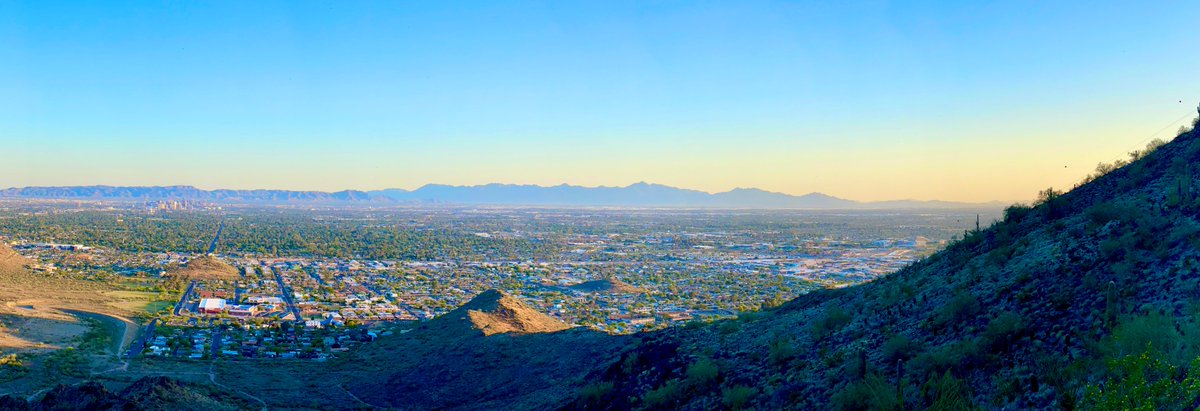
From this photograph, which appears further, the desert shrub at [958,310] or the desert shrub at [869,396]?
the desert shrub at [958,310]

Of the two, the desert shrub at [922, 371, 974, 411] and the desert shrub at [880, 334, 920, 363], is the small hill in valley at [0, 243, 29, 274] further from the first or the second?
the desert shrub at [922, 371, 974, 411]

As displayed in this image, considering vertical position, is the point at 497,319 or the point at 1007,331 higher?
the point at 1007,331

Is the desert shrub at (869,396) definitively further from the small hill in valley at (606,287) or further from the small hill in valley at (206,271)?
the small hill in valley at (206,271)

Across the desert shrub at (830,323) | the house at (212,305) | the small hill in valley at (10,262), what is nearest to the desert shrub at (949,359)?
the desert shrub at (830,323)

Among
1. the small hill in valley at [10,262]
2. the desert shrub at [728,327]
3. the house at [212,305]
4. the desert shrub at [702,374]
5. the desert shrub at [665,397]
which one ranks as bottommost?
the house at [212,305]

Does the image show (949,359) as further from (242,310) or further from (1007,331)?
(242,310)

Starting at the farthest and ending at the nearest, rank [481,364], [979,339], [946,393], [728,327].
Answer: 1. [481,364]
2. [728,327]
3. [979,339]
4. [946,393]

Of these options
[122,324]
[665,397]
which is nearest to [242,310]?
[122,324]
